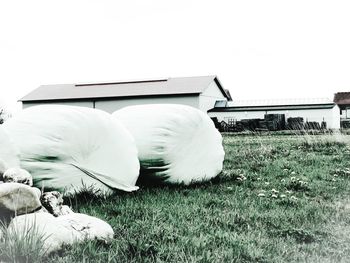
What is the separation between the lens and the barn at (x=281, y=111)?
32031mm

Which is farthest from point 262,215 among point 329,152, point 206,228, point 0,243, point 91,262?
point 329,152

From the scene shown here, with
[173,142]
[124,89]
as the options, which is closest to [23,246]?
[173,142]

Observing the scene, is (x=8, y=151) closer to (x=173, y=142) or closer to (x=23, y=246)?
(x=23, y=246)

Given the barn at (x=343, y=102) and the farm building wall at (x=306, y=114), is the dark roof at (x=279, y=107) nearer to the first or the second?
the farm building wall at (x=306, y=114)

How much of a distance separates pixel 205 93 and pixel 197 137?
2985 centimetres

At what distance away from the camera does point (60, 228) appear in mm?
2510

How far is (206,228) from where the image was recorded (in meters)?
3.12

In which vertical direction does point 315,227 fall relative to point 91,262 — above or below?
below

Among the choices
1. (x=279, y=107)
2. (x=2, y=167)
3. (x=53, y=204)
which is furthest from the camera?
(x=279, y=107)

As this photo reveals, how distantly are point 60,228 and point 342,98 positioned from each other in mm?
45577

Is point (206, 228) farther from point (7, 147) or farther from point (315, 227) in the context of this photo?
point (7, 147)

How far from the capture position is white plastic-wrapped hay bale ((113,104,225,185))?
15.7 ft

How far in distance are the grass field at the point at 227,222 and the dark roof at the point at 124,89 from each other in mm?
28863

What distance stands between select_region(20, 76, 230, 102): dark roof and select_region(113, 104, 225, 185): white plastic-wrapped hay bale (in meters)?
28.1
